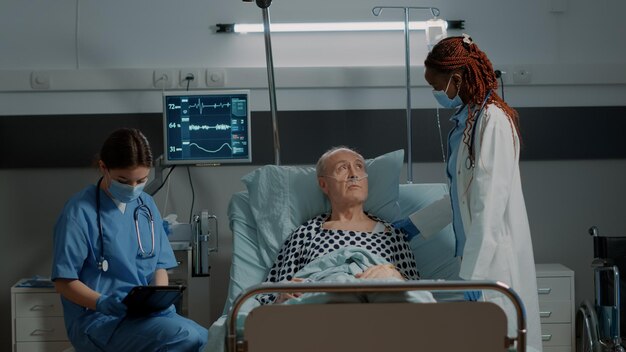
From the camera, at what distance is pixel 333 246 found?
3.65 metres

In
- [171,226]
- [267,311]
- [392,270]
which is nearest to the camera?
[267,311]

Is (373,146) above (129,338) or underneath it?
above

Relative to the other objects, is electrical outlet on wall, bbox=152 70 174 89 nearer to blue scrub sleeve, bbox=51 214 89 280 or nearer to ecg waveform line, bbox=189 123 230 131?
Answer: ecg waveform line, bbox=189 123 230 131

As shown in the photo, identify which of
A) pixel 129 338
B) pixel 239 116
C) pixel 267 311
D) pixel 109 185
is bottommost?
pixel 129 338

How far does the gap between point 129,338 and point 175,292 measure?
0.25 meters

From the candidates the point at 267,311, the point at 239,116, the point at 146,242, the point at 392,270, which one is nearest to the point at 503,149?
the point at 392,270

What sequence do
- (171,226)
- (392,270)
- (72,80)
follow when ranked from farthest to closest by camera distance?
(72,80) → (171,226) → (392,270)

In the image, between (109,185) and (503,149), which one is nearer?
(503,149)

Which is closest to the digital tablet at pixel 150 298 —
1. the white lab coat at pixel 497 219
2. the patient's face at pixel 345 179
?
the patient's face at pixel 345 179

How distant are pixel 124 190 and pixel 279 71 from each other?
5.56 feet

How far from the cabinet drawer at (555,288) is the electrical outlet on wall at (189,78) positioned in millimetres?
1957

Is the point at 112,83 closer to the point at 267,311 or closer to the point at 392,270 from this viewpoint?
the point at 392,270

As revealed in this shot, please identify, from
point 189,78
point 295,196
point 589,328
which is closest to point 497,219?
point 295,196

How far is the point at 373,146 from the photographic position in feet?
16.5
